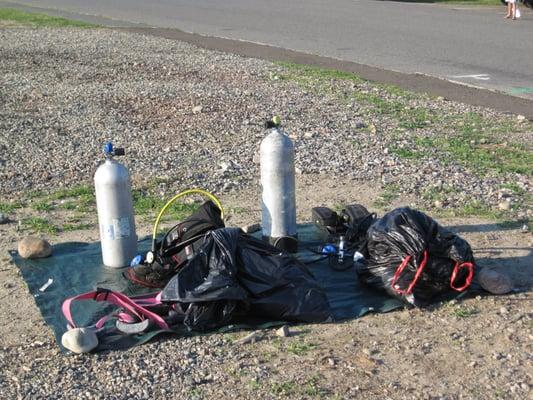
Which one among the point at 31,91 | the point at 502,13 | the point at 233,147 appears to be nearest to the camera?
the point at 233,147

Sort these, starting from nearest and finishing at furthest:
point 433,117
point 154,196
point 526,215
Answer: point 526,215 < point 154,196 < point 433,117

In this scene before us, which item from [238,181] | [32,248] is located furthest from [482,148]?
[32,248]

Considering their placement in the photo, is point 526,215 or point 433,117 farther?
point 433,117

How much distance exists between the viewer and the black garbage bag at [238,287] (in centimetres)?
520

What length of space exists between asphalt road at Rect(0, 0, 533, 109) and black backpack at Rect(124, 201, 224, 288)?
24.2 ft

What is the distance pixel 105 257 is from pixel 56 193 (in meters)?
1.90

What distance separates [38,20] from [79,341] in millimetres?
18843

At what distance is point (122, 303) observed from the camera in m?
5.38

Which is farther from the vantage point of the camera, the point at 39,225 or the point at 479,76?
the point at 479,76

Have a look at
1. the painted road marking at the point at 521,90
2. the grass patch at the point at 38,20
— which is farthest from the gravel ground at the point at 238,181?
the grass patch at the point at 38,20

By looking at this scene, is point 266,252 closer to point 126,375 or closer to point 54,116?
point 126,375

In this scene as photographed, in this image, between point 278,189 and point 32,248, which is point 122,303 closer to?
point 32,248

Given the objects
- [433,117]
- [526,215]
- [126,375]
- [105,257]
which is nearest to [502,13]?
[433,117]

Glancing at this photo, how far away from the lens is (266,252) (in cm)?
550
